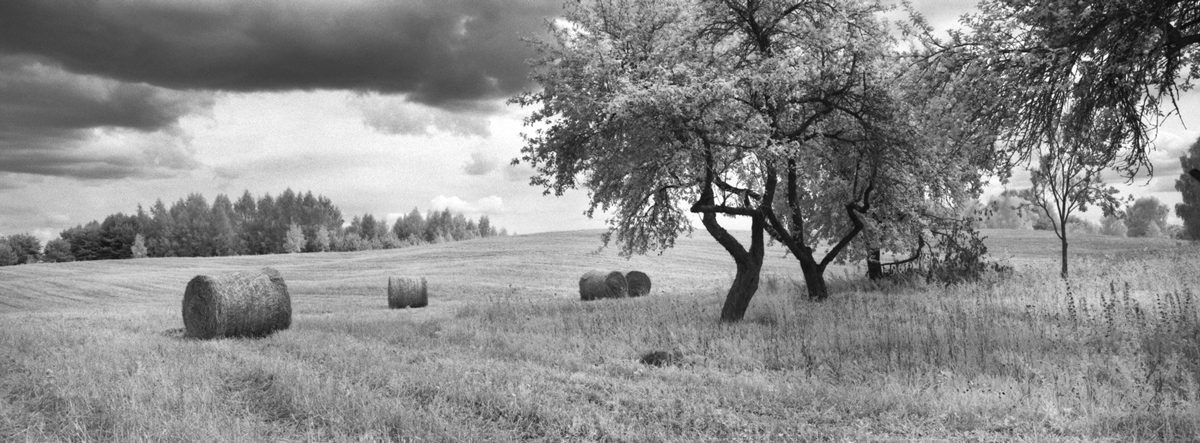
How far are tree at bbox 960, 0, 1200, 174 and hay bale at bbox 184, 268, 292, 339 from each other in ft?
53.3

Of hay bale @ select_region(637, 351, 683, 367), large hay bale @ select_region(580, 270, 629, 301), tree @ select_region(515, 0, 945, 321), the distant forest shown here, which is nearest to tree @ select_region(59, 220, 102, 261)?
the distant forest

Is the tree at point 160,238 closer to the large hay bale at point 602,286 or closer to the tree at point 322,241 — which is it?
the tree at point 322,241

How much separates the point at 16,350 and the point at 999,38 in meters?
19.2

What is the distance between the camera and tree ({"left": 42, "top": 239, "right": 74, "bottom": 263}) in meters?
86.1

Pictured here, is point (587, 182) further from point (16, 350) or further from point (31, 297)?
point (31, 297)

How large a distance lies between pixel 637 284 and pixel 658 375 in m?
17.7

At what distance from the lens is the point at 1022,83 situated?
1184cm

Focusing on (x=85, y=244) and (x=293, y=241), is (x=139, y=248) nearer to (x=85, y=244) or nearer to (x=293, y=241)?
(x=85, y=244)

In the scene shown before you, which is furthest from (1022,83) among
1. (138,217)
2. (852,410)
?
(138,217)

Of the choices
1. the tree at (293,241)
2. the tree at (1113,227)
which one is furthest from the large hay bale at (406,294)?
the tree at (1113,227)

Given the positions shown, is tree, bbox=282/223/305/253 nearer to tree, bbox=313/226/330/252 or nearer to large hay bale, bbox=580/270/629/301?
tree, bbox=313/226/330/252

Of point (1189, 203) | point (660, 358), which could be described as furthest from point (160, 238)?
point (1189, 203)

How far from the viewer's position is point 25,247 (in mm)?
89250

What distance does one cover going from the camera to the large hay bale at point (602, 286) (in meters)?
25.7
